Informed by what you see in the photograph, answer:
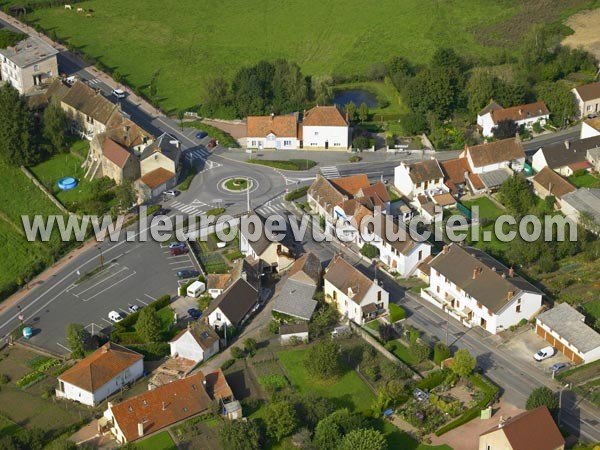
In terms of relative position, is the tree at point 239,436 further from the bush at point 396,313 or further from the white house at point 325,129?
the white house at point 325,129

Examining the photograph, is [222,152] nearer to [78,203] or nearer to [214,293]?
[78,203]

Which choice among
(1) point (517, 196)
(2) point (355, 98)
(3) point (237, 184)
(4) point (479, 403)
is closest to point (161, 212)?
(3) point (237, 184)

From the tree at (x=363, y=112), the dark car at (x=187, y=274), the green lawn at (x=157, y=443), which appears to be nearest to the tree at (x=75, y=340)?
the green lawn at (x=157, y=443)

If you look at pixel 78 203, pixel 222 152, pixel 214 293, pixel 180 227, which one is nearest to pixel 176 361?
pixel 214 293

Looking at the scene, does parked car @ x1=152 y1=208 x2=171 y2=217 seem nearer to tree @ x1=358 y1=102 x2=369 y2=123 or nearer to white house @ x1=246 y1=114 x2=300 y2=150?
white house @ x1=246 y1=114 x2=300 y2=150

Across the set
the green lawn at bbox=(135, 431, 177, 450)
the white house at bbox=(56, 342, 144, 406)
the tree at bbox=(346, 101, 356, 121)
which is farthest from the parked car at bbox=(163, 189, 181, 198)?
the green lawn at bbox=(135, 431, 177, 450)
